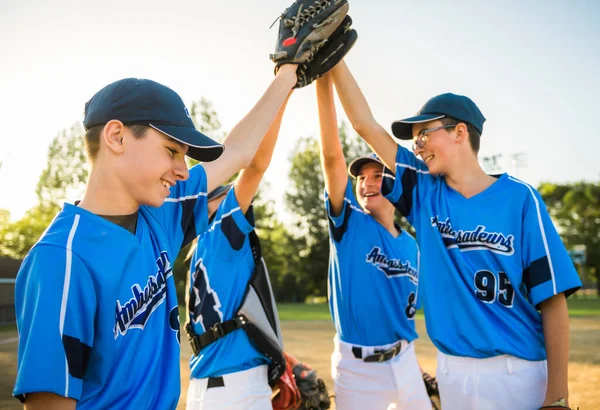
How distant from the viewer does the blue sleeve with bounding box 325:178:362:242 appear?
446cm

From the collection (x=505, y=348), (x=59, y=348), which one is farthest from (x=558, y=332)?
(x=59, y=348)

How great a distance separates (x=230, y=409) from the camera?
3510mm

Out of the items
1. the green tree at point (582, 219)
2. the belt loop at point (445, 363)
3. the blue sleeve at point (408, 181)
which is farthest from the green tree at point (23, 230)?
the green tree at point (582, 219)

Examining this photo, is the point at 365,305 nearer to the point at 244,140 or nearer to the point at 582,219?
the point at 244,140

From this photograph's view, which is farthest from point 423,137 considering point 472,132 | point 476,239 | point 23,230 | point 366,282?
point 23,230

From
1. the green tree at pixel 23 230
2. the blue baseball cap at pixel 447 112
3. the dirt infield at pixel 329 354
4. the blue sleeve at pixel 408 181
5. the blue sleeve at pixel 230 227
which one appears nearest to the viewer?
the blue baseball cap at pixel 447 112

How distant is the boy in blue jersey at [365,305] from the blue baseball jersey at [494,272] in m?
1.18

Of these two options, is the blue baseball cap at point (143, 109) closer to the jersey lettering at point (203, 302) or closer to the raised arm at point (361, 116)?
the raised arm at point (361, 116)

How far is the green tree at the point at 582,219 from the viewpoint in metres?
50.1

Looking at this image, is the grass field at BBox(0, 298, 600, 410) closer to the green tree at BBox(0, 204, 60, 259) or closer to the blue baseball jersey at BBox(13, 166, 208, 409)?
the blue baseball jersey at BBox(13, 166, 208, 409)

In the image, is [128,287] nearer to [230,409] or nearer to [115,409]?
[115,409]

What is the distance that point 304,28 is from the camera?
3453 mm

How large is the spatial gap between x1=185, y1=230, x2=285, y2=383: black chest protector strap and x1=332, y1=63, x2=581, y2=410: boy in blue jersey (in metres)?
1.14

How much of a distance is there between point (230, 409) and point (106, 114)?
7.51ft
